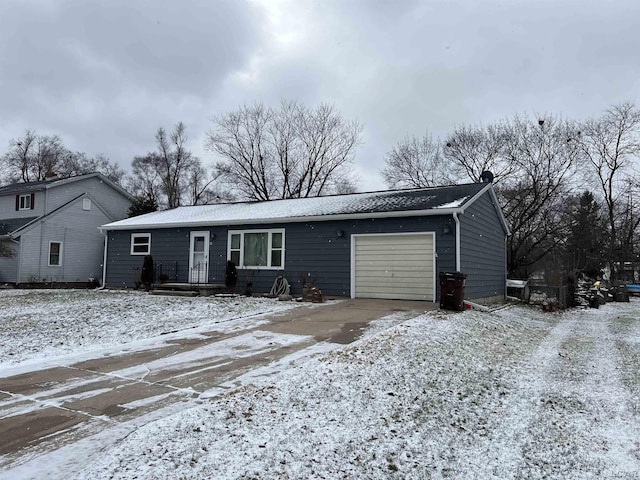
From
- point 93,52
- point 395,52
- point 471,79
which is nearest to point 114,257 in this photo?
point 93,52

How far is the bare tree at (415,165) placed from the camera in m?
29.3

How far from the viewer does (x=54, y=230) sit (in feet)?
71.4

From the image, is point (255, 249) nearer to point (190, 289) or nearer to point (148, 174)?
point (190, 289)

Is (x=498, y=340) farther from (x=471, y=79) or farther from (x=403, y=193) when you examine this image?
(x=471, y=79)

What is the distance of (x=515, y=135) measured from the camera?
1016 inches

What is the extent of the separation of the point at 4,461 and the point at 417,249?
34.6ft

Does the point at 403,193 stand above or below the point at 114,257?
above

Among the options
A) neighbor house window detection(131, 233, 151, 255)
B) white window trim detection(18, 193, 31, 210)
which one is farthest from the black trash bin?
white window trim detection(18, 193, 31, 210)

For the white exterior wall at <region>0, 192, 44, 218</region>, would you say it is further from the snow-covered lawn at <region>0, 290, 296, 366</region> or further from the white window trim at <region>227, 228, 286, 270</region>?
the white window trim at <region>227, 228, 286, 270</region>

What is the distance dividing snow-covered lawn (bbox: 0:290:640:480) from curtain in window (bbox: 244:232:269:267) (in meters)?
8.71

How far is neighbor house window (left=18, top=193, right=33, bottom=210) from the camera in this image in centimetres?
2292

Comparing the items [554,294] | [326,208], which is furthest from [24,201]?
[554,294]

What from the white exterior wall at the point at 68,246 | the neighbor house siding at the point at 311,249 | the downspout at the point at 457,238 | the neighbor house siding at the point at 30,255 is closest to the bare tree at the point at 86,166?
the white exterior wall at the point at 68,246

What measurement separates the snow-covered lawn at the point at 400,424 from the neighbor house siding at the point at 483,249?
616 centimetres
